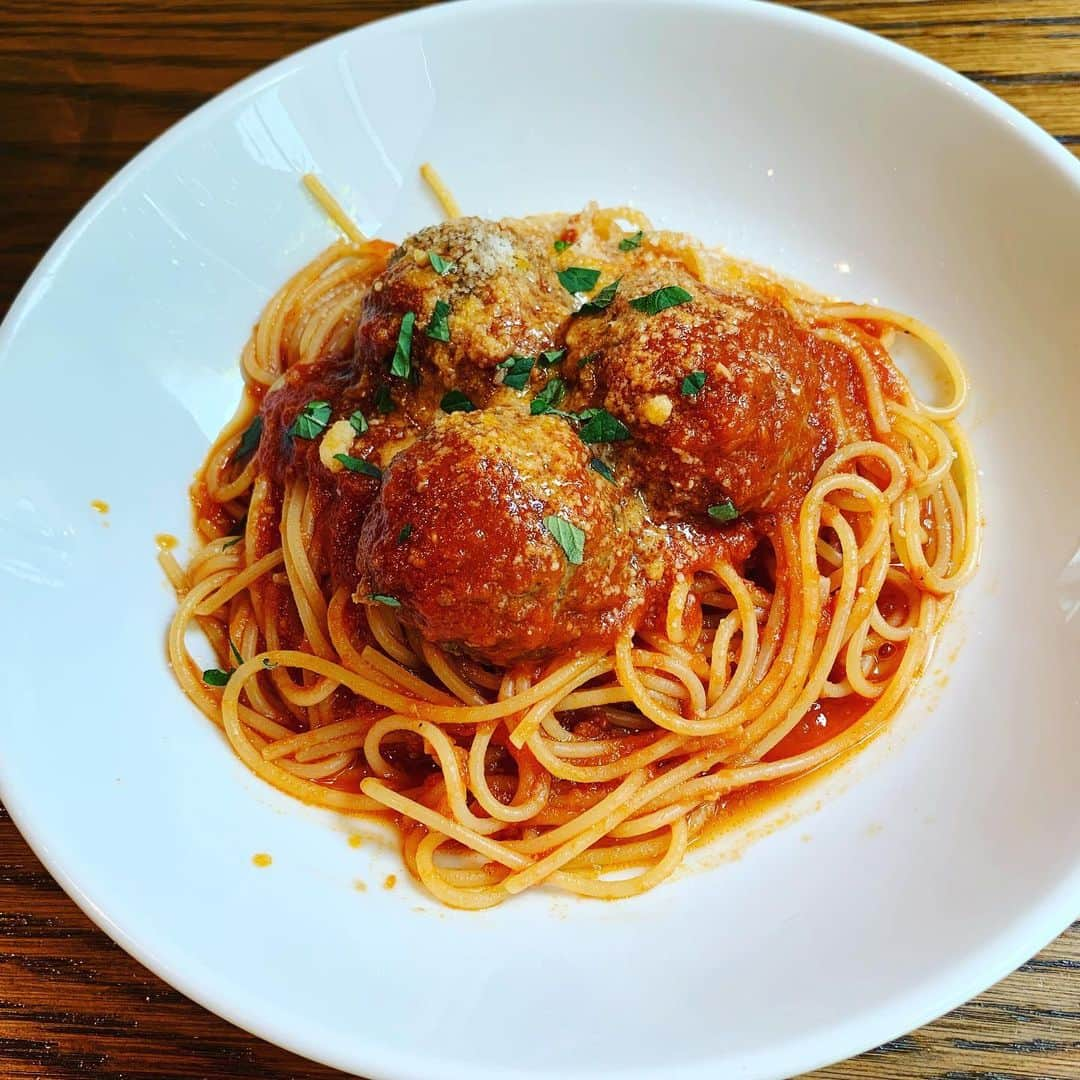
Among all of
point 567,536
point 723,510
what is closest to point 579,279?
point 723,510

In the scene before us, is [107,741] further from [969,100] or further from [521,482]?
[969,100]

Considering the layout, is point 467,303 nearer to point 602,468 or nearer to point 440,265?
point 440,265

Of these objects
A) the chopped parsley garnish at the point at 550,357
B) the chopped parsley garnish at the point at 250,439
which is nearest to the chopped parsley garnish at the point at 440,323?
the chopped parsley garnish at the point at 550,357

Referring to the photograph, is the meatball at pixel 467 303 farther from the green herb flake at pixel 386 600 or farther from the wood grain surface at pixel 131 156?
the wood grain surface at pixel 131 156

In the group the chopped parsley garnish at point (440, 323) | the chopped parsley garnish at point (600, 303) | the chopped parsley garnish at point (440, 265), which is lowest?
the chopped parsley garnish at point (440, 323)

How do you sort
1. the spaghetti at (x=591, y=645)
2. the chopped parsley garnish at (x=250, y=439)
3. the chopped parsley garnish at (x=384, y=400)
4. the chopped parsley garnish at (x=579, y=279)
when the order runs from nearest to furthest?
1. the spaghetti at (x=591, y=645)
2. the chopped parsley garnish at (x=384, y=400)
3. the chopped parsley garnish at (x=579, y=279)
4. the chopped parsley garnish at (x=250, y=439)

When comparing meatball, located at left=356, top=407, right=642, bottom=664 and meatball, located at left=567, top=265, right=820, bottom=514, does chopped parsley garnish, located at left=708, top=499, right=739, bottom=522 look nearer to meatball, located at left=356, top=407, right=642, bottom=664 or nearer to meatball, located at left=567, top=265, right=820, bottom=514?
meatball, located at left=567, top=265, right=820, bottom=514
